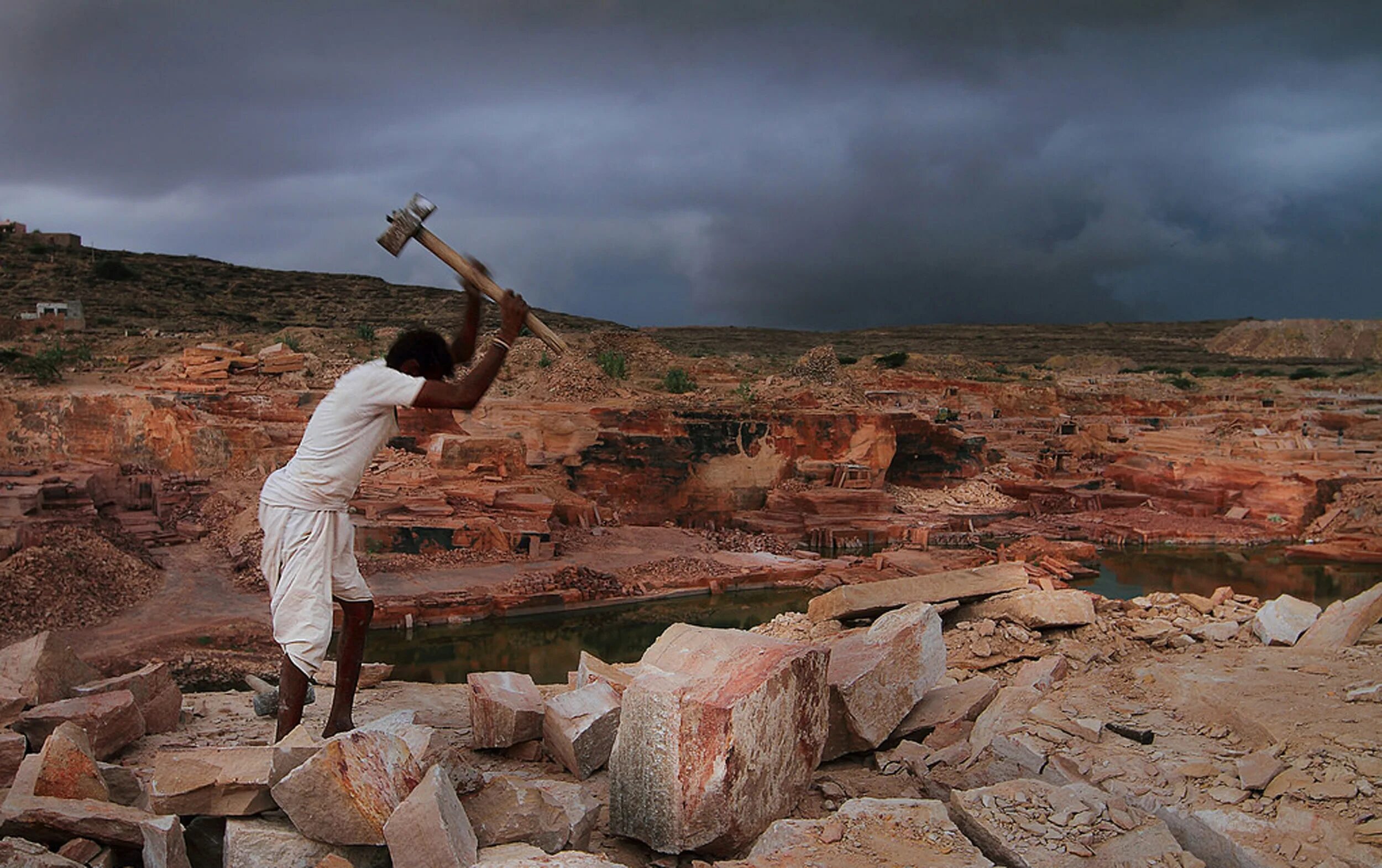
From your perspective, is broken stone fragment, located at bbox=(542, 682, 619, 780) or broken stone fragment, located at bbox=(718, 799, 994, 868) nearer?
broken stone fragment, located at bbox=(718, 799, 994, 868)

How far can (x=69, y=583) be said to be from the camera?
1073cm

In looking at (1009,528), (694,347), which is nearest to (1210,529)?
(1009,528)

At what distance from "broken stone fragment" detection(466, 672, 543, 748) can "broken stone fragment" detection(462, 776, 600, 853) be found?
0.70 metres

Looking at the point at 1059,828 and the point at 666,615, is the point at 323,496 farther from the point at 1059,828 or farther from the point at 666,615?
the point at 666,615

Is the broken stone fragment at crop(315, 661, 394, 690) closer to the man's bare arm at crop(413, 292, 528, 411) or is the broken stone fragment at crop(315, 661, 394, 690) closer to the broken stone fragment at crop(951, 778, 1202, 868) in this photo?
the man's bare arm at crop(413, 292, 528, 411)

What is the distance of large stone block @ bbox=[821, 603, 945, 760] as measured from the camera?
4.02 m

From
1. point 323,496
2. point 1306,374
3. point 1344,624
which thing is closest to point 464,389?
point 323,496

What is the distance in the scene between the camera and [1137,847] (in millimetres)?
2885

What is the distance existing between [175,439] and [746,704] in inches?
677

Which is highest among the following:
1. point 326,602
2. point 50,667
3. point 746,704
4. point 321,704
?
point 326,602

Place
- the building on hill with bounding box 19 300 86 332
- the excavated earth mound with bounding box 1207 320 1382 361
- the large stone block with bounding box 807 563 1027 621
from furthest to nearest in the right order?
the excavated earth mound with bounding box 1207 320 1382 361 → the building on hill with bounding box 19 300 86 332 → the large stone block with bounding box 807 563 1027 621

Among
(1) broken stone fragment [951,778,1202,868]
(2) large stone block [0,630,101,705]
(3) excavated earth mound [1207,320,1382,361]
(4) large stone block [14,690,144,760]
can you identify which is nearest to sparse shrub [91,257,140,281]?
(2) large stone block [0,630,101,705]

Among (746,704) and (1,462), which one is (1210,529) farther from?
(1,462)

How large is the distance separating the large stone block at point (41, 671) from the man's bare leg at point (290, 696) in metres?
1.36
